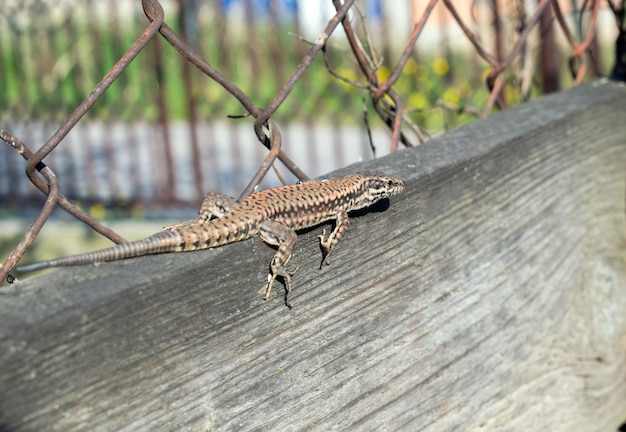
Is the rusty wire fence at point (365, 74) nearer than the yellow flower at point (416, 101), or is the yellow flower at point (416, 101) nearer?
the rusty wire fence at point (365, 74)

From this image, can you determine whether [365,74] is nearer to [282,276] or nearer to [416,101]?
[282,276]

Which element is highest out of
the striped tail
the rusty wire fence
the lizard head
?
the rusty wire fence

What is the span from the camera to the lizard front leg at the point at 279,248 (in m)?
1.76

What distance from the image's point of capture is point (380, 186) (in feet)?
7.11

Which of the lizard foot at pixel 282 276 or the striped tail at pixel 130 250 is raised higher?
the striped tail at pixel 130 250

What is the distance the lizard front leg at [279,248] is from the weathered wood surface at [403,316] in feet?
0.09

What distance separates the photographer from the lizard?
166 centimetres

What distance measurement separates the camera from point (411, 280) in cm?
217

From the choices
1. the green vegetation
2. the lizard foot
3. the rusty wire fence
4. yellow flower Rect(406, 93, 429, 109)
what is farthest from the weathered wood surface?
the green vegetation

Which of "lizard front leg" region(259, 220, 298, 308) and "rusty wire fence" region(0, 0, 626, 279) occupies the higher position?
"rusty wire fence" region(0, 0, 626, 279)

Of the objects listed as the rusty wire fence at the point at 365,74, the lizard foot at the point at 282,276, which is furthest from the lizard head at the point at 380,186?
the lizard foot at the point at 282,276

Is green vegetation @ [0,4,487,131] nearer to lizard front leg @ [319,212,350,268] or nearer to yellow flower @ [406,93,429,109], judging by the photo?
yellow flower @ [406,93,429,109]

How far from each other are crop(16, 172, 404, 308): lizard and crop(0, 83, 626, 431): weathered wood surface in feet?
0.11

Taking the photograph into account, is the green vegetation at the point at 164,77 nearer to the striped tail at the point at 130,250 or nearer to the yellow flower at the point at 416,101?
the yellow flower at the point at 416,101
